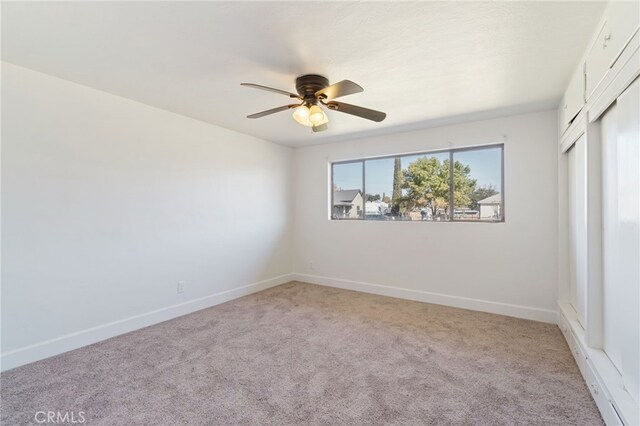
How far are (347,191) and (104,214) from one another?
3285 mm

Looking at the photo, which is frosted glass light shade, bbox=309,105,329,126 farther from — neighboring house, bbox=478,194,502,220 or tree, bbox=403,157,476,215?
neighboring house, bbox=478,194,502,220

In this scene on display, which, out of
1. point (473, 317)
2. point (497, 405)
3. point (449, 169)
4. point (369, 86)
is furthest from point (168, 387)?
point (449, 169)

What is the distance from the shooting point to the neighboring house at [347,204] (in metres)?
4.70

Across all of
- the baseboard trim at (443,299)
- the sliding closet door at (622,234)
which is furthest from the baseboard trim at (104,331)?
the sliding closet door at (622,234)

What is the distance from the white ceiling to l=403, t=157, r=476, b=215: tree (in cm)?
108

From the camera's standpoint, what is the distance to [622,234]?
1.63m

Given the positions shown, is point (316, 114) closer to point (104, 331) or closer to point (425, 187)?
point (425, 187)

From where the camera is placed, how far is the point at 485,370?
2.21m

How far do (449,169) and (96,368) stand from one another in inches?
169

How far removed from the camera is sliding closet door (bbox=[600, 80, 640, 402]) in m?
1.46

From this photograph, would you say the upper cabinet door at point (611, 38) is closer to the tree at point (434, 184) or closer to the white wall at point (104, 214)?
the tree at point (434, 184)

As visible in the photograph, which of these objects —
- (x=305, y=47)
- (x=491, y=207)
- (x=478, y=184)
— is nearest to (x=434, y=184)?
(x=478, y=184)

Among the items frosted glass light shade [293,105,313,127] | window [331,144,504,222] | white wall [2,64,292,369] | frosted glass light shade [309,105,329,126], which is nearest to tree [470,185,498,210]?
window [331,144,504,222]

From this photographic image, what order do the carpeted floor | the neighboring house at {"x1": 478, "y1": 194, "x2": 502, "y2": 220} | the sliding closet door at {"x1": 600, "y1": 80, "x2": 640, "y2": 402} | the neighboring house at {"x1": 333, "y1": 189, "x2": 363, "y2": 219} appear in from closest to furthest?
the sliding closet door at {"x1": 600, "y1": 80, "x2": 640, "y2": 402} < the carpeted floor < the neighboring house at {"x1": 478, "y1": 194, "x2": 502, "y2": 220} < the neighboring house at {"x1": 333, "y1": 189, "x2": 363, "y2": 219}
